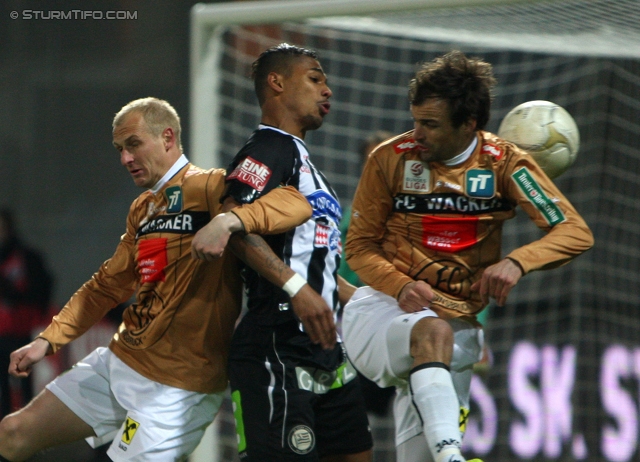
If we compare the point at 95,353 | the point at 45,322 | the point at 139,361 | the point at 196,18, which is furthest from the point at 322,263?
the point at 45,322

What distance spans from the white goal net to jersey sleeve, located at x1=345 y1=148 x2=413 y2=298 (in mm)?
2177

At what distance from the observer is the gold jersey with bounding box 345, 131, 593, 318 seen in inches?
127

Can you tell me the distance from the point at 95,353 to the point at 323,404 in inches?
38.2

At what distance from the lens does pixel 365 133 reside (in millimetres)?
7184

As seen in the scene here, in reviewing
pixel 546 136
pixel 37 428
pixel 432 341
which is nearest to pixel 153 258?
pixel 37 428

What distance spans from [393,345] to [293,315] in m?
0.36

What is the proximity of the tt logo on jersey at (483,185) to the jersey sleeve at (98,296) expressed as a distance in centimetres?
130

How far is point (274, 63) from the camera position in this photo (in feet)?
11.2

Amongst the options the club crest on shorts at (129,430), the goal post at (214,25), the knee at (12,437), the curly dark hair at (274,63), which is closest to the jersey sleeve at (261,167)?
the curly dark hair at (274,63)

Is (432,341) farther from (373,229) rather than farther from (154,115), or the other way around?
(154,115)

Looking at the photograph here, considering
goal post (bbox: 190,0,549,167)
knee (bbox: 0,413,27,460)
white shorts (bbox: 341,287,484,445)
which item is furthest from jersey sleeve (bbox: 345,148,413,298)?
goal post (bbox: 190,0,549,167)

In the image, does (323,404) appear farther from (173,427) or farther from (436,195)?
(436,195)

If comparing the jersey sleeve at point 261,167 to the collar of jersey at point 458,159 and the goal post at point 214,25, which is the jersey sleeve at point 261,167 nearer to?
the collar of jersey at point 458,159

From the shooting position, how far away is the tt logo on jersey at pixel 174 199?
3.36 m
